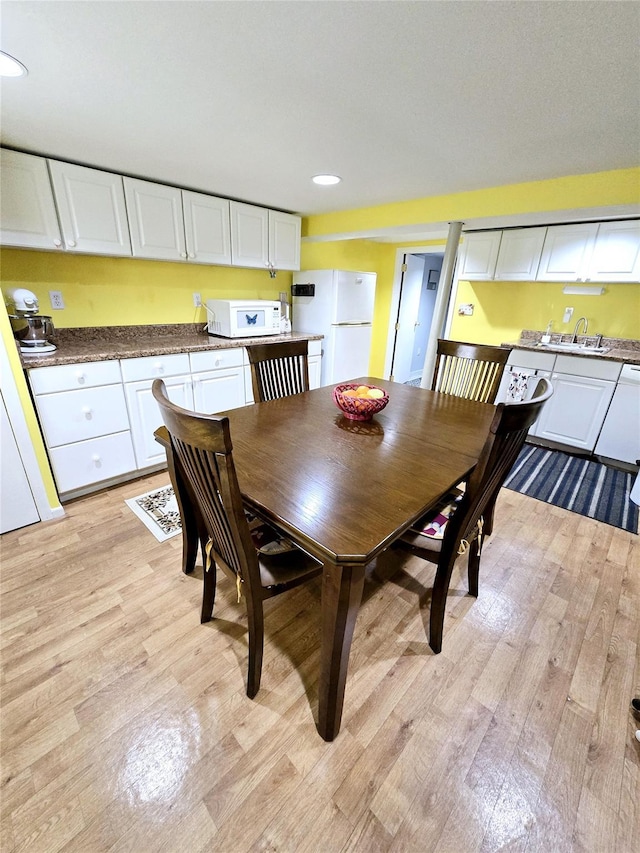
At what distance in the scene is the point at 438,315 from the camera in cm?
300

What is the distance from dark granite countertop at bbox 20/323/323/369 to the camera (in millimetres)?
2053

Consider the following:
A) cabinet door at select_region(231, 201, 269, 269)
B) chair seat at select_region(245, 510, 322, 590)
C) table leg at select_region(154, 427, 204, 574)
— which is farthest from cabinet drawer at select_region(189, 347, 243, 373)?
chair seat at select_region(245, 510, 322, 590)

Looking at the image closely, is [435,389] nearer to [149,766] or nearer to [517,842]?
[517,842]

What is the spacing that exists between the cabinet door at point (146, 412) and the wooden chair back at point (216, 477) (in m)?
1.53

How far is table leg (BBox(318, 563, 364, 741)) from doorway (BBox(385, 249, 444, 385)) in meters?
4.28

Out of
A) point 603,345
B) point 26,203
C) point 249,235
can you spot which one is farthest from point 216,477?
point 603,345

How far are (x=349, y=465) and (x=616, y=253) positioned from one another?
3.26m

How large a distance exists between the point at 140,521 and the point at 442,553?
5.81 feet

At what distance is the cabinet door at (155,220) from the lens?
2371 mm

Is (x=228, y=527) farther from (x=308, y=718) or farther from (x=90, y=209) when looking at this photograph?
(x=90, y=209)

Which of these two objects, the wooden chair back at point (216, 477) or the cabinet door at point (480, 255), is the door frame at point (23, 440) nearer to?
the wooden chair back at point (216, 477)

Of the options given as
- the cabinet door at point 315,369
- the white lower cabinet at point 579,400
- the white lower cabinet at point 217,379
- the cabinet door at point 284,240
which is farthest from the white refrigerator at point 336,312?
the white lower cabinet at point 579,400

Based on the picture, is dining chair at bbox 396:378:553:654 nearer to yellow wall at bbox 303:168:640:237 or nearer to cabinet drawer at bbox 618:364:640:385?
yellow wall at bbox 303:168:640:237

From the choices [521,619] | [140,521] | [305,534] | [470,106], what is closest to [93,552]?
[140,521]
